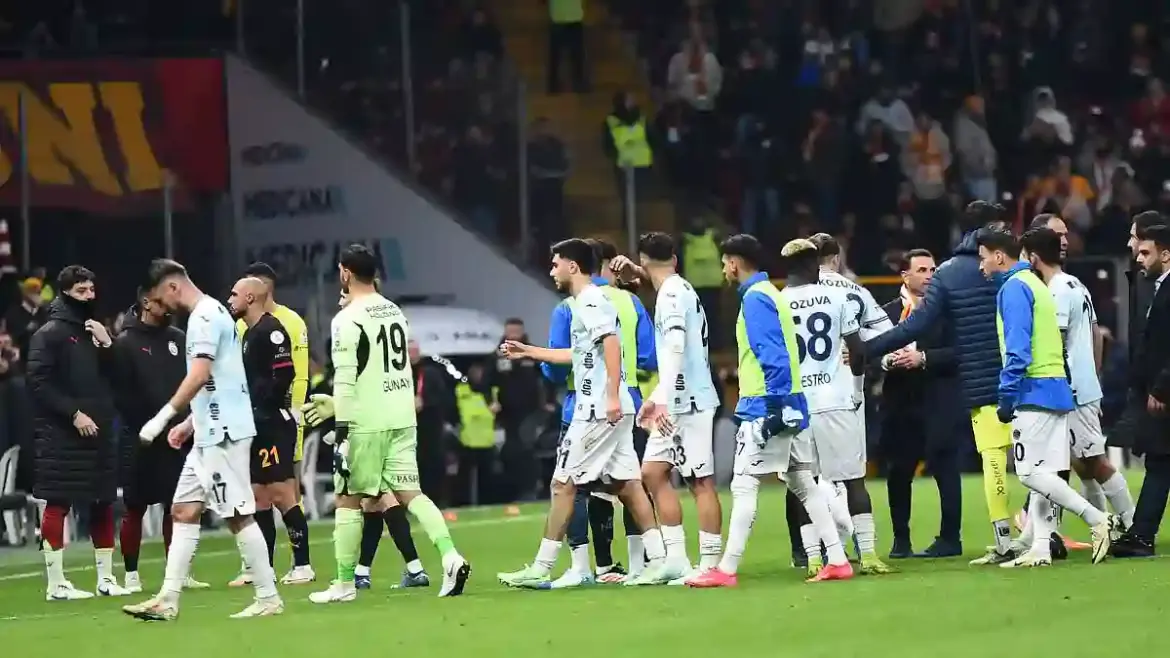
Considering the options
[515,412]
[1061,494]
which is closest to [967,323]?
[1061,494]

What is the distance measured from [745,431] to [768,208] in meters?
16.4

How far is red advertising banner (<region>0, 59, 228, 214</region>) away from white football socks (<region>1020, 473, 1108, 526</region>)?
15.1m

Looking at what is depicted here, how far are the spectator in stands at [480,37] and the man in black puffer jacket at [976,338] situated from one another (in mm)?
13998

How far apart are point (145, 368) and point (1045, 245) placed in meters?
6.67

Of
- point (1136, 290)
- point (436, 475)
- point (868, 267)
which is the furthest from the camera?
point (868, 267)

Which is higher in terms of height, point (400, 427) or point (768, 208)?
point (768, 208)

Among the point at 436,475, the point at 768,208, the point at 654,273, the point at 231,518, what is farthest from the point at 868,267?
the point at 231,518

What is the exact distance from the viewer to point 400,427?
45.5ft

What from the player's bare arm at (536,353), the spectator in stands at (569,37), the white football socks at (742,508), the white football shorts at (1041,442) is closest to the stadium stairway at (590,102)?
the spectator in stands at (569,37)

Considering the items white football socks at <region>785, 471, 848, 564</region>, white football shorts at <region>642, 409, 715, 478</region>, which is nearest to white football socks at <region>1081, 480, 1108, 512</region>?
white football socks at <region>785, 471, 848, 564</region>

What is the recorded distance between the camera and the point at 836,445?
14.5 metres

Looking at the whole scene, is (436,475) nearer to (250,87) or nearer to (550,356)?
(250,87)

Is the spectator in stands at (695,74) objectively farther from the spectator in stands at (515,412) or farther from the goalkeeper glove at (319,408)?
the goalkeeper glove at (319,408)

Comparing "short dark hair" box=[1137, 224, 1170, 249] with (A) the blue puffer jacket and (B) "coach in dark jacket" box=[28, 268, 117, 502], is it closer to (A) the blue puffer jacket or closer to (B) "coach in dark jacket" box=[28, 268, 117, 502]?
(A) the blue puffer jacket
